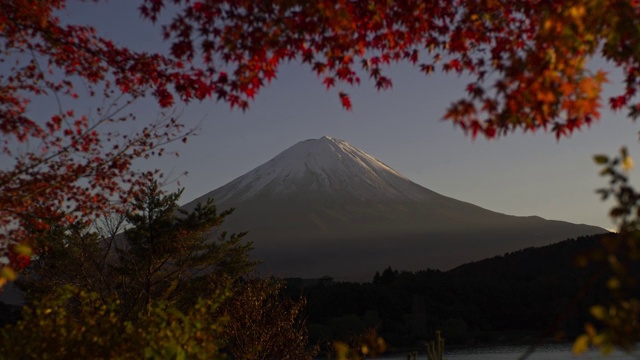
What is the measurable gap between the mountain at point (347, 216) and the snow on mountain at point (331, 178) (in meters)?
0.19

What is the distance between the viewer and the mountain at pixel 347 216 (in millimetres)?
141000

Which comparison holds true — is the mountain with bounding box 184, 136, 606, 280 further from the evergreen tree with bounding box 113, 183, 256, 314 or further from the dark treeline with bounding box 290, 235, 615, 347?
the evergreen tree with bounding box 113, 183, 256, 314

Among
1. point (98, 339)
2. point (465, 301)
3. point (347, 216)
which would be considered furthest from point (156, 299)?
point (347, 216)

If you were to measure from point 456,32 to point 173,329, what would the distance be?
316cm

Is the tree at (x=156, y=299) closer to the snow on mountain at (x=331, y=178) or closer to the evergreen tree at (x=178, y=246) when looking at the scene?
the evergreen tree at (x=178, y=246)

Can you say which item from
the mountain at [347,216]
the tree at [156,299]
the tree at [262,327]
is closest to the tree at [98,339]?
the tree at [156,299]

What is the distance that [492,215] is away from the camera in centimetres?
16862

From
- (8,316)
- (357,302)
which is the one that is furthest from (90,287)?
(357,302)

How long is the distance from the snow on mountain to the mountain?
193mm

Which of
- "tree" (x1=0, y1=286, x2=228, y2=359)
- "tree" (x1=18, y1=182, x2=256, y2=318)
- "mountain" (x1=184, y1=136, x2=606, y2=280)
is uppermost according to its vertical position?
"mountain" (x1=184, y1=136, x2=606, y2=280)

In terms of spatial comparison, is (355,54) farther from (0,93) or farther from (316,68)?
(0,93)

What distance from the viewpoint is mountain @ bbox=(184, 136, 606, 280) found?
14100 centimetres

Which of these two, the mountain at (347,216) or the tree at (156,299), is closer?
the tree at (156,299)

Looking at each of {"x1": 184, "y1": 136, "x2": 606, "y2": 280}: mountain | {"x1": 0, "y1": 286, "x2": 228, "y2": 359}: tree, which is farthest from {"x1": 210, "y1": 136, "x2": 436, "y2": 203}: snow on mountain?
{"x1": 0, "y1": 286, "x2": 228, "y2": 359}: tree
